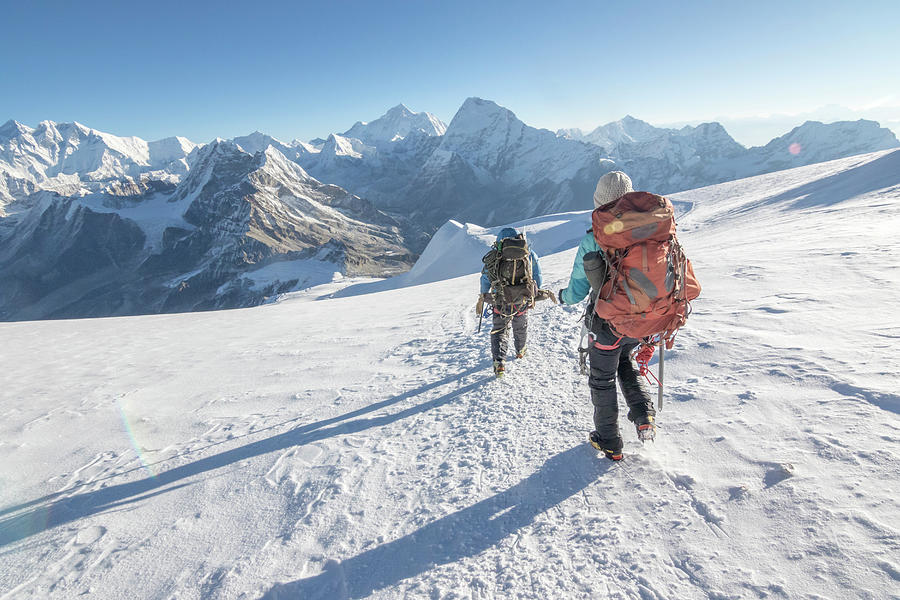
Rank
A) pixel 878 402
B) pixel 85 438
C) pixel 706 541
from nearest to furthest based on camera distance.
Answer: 1. pixel 706 541
2. pixel 878 402
3. pixel 85 438

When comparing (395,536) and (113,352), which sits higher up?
(113,352)

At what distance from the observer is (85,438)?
18.2 feet

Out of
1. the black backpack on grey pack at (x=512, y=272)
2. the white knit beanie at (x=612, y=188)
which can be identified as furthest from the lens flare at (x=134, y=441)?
the white knit beanie at (x=612, y=188)

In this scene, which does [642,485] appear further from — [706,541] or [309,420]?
[309,420]

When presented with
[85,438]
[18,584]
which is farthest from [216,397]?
[18,584]

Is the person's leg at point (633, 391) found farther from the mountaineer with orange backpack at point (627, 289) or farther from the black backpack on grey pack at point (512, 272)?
the black backpack on grey pack at point (512, 272)

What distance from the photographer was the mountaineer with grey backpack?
602 cm

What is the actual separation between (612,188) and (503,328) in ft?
9.64

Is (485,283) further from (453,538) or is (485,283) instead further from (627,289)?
(453,538)

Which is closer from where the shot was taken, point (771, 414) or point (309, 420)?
point (771, 414)

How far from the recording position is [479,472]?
4086mm

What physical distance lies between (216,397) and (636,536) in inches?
251

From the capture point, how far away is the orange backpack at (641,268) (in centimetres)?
333

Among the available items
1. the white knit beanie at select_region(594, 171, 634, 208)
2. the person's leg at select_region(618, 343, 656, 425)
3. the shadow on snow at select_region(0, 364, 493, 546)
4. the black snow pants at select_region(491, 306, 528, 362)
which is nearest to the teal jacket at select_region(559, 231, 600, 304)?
the white knit beanie at select_region(594, 171, 634, 208)
